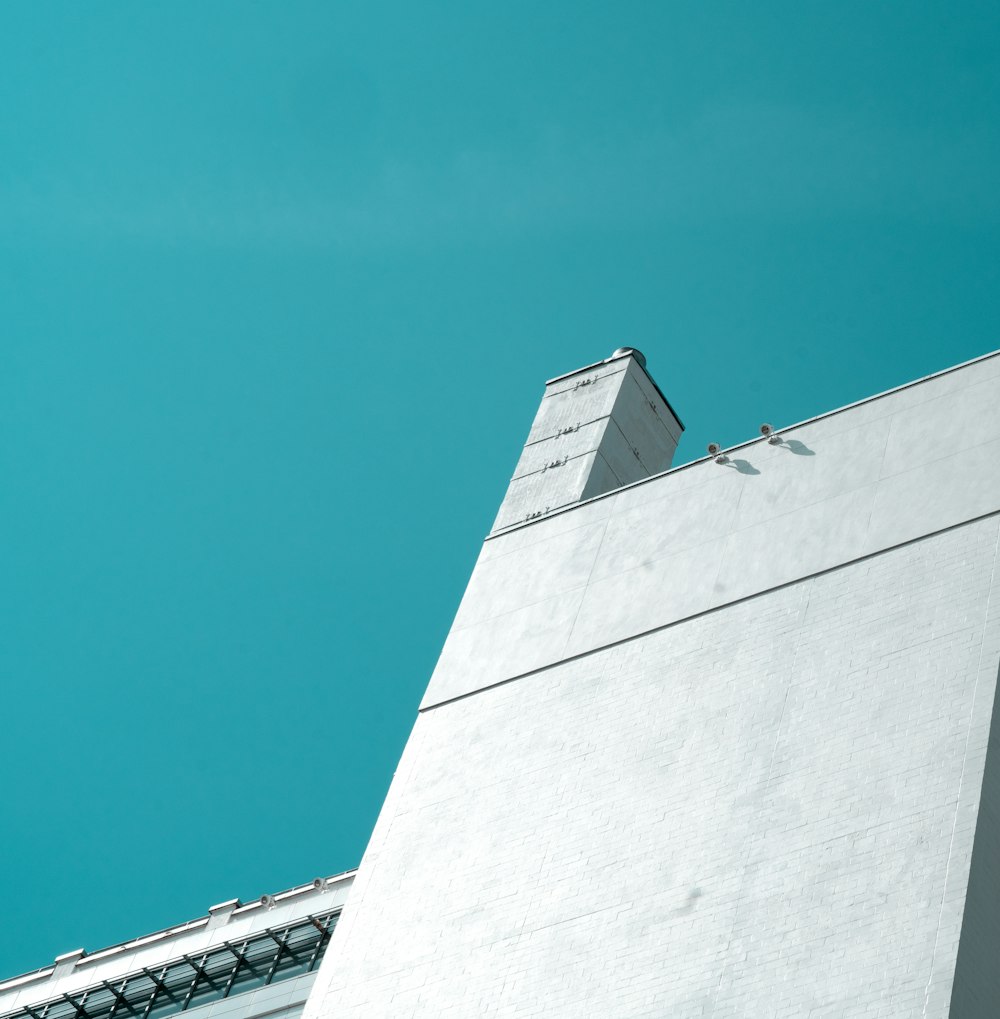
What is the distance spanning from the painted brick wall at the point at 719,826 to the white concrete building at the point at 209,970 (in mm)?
5667

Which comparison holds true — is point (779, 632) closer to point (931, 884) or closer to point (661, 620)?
point (661, 620)

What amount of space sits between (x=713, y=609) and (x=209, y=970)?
45.0 feet

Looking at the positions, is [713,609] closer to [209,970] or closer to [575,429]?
[575,429]

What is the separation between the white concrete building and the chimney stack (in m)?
8.55

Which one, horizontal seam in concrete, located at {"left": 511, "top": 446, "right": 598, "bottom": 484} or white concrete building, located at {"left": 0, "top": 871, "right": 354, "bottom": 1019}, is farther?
horizontal seam in concrete, located at {"left": 511, "top": 446, "right": 598, "bottom": 484}

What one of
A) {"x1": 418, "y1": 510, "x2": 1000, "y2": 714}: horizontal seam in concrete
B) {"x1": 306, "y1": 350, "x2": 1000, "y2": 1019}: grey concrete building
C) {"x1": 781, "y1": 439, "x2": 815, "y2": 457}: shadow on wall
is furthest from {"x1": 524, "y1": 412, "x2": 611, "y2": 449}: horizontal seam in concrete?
{"x1": 418, "y1": 510, "x2": 1000, "y2": 714}: horizontal seam in concrete

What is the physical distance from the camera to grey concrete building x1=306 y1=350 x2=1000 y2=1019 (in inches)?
853

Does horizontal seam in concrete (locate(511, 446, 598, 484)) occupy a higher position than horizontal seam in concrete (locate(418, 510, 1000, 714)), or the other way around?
horizontal seam in concrete (locate(511, 446, 598, 484))

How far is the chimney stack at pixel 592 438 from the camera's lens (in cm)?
3444

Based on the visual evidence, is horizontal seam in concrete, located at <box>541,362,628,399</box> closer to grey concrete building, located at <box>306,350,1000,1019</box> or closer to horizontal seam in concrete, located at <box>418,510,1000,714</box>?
grey concrete building, located at <box>306,350,1000,1019</box>

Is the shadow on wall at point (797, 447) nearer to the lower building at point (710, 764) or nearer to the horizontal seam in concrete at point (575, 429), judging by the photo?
the lower building at point (710, 764)

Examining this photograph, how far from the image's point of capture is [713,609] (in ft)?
92.5

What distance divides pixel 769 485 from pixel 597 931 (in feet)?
30.8

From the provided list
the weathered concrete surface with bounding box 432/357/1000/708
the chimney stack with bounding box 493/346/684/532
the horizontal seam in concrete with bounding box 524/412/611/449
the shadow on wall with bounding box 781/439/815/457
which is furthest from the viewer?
the horizontal seam in concrete with bounding box 524/412/611/449
